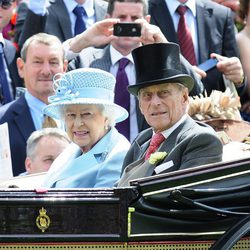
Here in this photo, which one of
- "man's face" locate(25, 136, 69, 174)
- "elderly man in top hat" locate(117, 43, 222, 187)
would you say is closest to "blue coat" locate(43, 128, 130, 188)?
"elderly man in top hat" locate(117, 43, 222, 187)

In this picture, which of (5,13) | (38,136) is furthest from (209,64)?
(5,13)

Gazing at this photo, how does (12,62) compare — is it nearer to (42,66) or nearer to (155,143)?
(42,66)

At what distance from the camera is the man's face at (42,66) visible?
7.75 m

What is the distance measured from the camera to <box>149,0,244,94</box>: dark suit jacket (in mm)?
8023

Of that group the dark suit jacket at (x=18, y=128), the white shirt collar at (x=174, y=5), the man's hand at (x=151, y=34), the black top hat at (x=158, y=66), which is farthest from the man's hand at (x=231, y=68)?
the black top hat at (x=158, y=66)

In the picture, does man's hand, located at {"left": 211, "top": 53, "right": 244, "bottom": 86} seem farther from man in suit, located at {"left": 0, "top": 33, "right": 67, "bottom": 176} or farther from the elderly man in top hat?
the elderly man in top hat

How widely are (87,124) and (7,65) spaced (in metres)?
2.36

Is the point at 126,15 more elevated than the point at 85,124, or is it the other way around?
the point at 126,15

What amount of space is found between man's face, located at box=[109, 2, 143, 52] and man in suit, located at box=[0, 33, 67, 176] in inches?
19.0

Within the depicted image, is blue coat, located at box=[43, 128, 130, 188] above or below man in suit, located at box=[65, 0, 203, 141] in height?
below

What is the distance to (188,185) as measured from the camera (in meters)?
4.76

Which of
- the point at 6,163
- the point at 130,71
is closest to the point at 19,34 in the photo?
the point at 130,71

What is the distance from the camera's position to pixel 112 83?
6.31 m

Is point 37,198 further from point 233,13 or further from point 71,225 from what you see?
point 233,13
